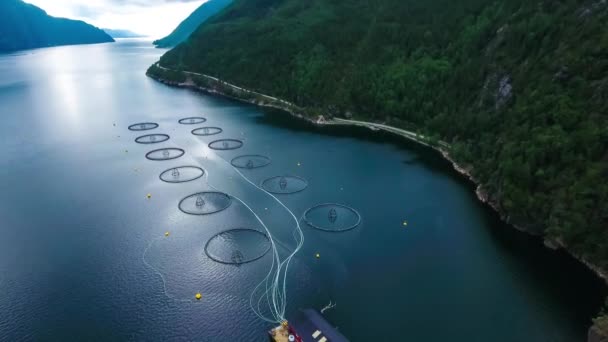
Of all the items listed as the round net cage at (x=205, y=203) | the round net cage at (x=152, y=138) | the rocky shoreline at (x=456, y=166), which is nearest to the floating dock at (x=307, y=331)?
the round net cage at (x=205, y=203)

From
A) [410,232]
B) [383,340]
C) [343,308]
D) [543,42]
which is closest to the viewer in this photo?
[383,340]

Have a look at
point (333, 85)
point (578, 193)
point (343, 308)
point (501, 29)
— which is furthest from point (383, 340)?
point (333, 85)

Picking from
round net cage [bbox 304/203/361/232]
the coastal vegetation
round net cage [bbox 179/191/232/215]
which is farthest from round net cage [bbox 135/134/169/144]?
round net cage [bbox 304/203/361/232]

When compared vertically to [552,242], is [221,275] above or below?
below

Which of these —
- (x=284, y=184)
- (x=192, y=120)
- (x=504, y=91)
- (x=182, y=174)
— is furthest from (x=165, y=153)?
(x=504, y=91)

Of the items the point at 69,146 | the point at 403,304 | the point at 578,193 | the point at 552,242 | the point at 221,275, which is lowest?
the point at 69,146

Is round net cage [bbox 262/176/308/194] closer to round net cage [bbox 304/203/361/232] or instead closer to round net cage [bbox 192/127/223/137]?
round net cage [bbox 304/203/361/232]

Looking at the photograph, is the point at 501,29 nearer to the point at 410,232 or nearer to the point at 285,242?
the point at 410,232
